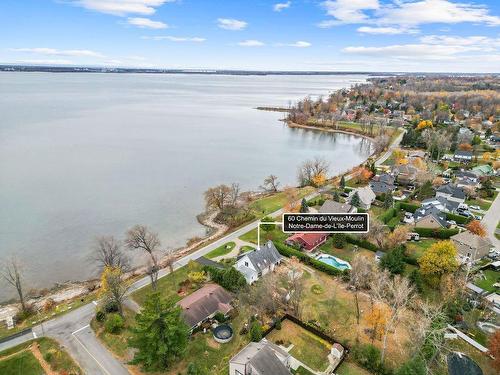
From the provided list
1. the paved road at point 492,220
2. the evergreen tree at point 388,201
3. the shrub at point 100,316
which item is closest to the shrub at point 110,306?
the shrub at point 100,316

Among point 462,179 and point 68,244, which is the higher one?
point 462,179

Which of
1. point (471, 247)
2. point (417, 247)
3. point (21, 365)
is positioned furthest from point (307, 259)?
point (21, 365)

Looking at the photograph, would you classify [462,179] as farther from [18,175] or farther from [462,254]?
[18,175]

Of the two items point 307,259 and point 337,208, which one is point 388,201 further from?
point 307,259

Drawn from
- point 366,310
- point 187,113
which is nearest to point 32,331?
point 366,310

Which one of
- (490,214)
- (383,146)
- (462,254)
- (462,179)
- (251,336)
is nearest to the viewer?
(251,336)

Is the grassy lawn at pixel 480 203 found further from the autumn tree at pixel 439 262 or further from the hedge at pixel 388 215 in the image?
the autumn tree at pixel 439 262
